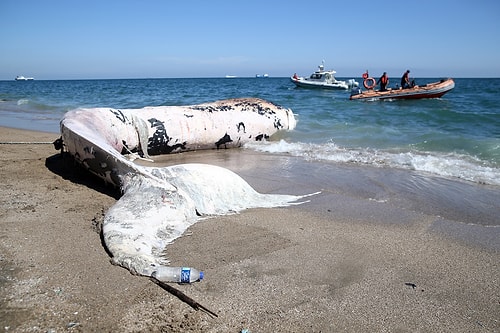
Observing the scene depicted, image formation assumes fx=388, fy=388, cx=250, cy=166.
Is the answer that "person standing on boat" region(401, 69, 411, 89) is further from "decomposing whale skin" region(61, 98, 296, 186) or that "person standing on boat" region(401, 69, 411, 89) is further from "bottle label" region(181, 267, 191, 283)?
"bottle label" region(181, 267, 191, 283)

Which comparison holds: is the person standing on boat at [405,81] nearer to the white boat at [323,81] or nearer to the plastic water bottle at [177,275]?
the white boat at [323,81]

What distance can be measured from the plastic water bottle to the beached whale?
50 mm

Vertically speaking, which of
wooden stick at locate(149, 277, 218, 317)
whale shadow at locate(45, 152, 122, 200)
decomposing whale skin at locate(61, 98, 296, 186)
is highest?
decomposing whale skin at locate(61, 98, 296, 186)

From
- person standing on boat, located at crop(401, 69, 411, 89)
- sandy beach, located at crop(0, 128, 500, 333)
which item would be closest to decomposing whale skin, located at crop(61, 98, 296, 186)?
sandy beach, located at crop(0, 128, 500, 333)

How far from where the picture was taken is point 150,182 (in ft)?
11.4

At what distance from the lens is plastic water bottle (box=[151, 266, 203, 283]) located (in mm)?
2404

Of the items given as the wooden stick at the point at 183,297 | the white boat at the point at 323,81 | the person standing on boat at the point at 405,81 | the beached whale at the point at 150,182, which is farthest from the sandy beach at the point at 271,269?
the white boat at the point at 323,81

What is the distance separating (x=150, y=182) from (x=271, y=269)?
1.42 metres

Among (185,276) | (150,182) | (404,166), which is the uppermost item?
(150,182)

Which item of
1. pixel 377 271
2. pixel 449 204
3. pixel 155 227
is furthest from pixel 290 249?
pixel 449 204

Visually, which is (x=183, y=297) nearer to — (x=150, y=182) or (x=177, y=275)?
(x=177, y=275)

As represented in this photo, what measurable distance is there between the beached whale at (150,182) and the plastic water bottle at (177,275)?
0.05 meters

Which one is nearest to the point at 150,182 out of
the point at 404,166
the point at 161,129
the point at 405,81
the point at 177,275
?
the point at 177,275

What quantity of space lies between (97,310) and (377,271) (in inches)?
72.1
